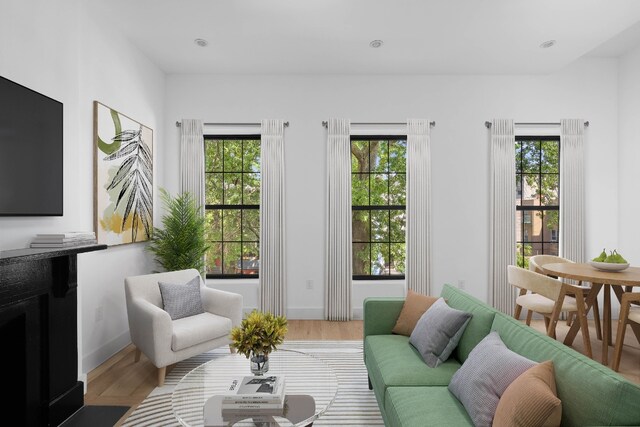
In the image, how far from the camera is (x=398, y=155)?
4957 millimetres

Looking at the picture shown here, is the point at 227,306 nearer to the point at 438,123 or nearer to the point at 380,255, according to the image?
the point at 380,255

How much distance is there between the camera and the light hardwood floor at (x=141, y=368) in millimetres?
2783

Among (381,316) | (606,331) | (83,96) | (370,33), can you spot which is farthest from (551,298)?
(83,96)

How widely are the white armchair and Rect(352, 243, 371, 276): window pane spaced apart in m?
1.97

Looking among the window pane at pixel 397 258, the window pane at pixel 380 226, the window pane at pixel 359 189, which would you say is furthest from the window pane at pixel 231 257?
the window pane at pixel 397 258

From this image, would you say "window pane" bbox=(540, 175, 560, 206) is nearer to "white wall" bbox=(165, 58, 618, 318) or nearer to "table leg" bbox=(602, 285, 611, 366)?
"white wall" bbox=(165, 58, 618, 318)

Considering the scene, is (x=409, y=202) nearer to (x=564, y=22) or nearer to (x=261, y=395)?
(x=564, y=22)

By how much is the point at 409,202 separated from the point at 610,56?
3.11 meters

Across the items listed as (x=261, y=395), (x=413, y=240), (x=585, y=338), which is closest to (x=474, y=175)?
(x=413, y=240)

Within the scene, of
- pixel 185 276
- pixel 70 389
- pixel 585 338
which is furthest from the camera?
pixel 185 276

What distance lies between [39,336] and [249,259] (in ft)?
9.02

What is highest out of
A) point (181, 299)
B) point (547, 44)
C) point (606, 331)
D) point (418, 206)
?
point (547, 44)

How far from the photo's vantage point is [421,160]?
15.4ft

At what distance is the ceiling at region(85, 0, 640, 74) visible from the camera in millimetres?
3221
